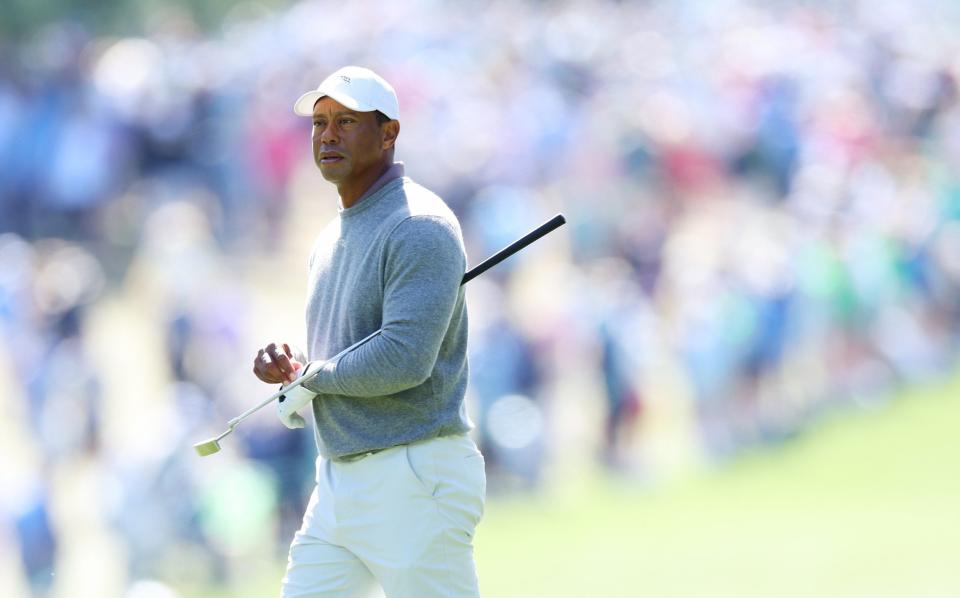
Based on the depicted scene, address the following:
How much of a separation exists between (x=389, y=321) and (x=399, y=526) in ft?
1.82

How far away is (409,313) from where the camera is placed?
12.9 feet

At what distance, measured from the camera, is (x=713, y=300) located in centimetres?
1412

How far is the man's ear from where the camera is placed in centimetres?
421

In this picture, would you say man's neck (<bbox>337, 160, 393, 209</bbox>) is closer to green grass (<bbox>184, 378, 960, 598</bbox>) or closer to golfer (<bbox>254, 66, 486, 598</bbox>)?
golfer (<bbox>254, 66, 486, 598</bbox>)

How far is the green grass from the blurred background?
41 millimetres

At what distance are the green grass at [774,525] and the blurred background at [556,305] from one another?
41 mm

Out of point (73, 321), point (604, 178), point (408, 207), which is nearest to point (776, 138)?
point (604, 178)

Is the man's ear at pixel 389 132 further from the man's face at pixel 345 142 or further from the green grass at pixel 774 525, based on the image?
the green grass at pixel 774 525

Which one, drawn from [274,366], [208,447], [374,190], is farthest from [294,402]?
[374,190]

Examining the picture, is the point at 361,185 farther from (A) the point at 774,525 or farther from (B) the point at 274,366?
(A) the point at 774,525

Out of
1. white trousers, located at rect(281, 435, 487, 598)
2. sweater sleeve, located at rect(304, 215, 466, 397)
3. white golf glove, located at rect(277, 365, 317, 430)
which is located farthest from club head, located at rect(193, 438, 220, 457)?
sweater sleeve, located at rect(304, 215, 466, 397)

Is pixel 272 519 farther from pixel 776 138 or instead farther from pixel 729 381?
pixel 776 138

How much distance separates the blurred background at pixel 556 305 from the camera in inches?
418

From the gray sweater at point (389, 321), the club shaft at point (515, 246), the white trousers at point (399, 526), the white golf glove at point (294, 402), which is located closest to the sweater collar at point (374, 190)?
the gray sweater at point (389, 321)
